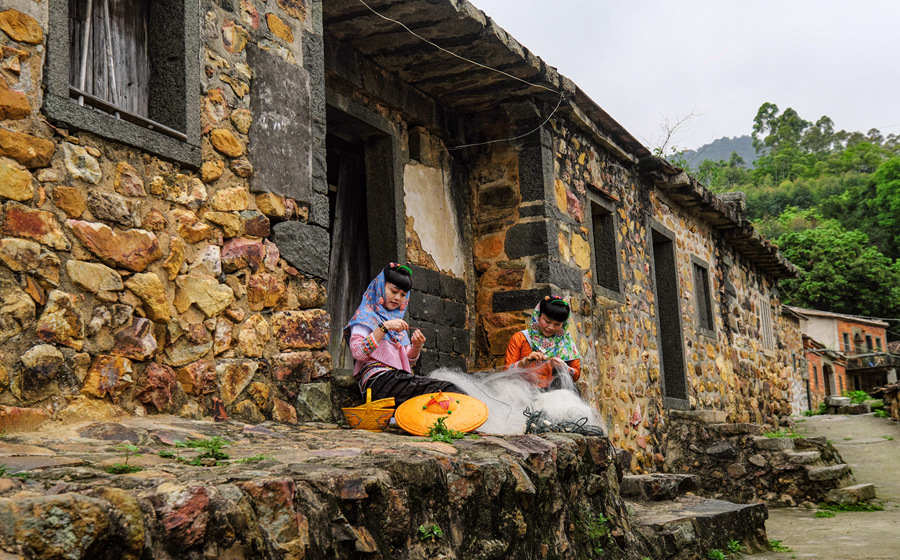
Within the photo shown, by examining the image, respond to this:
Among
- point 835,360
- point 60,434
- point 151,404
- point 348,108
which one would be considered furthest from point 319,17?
point 835,360

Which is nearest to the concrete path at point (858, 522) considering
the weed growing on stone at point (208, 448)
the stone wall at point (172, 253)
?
the stone wall at point (172, 253)

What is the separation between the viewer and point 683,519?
499 cm

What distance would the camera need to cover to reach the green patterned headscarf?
17.8ft

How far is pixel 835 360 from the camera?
30188mm

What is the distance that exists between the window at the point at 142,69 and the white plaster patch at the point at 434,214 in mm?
2602

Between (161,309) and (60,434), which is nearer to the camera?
(60,434)

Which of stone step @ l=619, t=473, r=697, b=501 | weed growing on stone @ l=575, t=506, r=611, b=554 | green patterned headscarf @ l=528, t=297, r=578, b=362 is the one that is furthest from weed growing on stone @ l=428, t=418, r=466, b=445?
stone step @ l=619, t=473, r=697, b=501

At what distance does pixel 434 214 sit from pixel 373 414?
262 centimetres

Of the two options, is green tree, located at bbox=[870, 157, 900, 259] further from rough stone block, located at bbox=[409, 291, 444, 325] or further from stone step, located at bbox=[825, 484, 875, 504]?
rough stone block, located at bbox=[409, 291, 444, 325]

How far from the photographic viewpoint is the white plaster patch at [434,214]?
20.7 ft

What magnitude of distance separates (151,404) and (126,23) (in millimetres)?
1755

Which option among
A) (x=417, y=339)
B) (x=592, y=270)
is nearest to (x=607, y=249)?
(x=592, y=270)

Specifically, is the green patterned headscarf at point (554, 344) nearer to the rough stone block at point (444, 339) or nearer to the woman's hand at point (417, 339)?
the rough stone block at point (444, 339)

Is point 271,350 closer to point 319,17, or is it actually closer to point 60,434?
point 60,434
